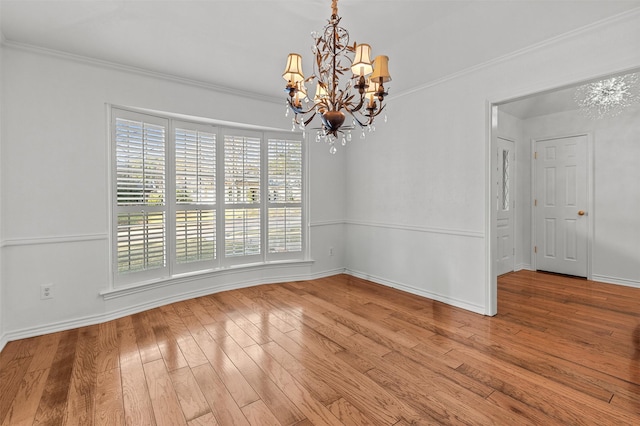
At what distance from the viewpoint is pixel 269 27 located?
264 cm

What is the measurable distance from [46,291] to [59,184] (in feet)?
3.39

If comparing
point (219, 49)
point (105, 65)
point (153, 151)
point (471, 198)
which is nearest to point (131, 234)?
point (153, 151)

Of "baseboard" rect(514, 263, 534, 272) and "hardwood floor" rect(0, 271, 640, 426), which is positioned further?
"baseboard" rect(514, 263, 534, 272)

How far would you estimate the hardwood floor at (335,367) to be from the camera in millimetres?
1752

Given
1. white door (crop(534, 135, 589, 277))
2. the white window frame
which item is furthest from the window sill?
white door (crop(534, 135, 589, 277))

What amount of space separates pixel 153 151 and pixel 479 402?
12.6ft

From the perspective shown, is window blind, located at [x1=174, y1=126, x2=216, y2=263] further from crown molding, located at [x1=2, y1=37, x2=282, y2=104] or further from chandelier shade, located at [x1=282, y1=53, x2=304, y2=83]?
chandelier shade, located at [x1=282, y1=53, x2=304, y2=83]

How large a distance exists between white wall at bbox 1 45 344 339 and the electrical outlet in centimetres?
4

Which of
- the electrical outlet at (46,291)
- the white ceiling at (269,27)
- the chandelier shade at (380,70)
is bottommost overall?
Answer: the electrical outlet at (46,291)

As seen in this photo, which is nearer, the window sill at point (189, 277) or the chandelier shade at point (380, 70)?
the chandelier shade at point (380, 70)

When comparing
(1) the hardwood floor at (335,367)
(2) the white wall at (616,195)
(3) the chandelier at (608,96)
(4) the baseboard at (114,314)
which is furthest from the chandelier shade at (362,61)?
(2) the white wall at (616,195)

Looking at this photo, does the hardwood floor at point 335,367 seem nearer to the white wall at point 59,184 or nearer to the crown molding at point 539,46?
the white wall at point 59,184

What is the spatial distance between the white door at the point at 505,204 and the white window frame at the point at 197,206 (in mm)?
3206

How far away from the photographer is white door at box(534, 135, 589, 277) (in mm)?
4695
